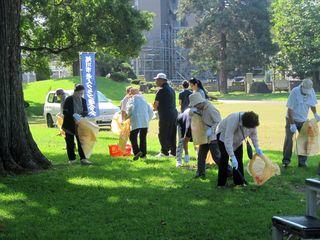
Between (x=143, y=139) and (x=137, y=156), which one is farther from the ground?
(x=143, y=139)

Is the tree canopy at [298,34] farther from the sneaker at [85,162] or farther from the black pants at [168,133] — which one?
the sneaker at [85,162]

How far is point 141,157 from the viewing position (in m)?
12.6

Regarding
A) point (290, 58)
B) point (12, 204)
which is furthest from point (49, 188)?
point (290, 58)

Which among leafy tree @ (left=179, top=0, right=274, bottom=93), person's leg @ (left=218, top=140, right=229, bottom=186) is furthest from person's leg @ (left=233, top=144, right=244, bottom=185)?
leafy tree @ (left=179, top=0, right=274, bottom=93)

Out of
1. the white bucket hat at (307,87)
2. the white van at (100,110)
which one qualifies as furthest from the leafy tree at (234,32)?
the white bucket hat at (307,87)

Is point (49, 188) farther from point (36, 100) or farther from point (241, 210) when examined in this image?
point (36, 100)

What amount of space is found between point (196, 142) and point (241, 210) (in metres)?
2.32

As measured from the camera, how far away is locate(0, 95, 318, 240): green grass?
638 cm

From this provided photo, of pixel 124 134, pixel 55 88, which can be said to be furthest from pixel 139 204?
pixel 55 88

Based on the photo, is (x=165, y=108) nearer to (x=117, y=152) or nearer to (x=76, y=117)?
(x=117, y=152)

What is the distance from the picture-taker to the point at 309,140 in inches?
434

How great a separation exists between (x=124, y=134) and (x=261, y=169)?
15.6ft

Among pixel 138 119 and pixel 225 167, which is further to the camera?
pixel 138 119

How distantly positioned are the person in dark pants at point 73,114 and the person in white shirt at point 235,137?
3.91 m
